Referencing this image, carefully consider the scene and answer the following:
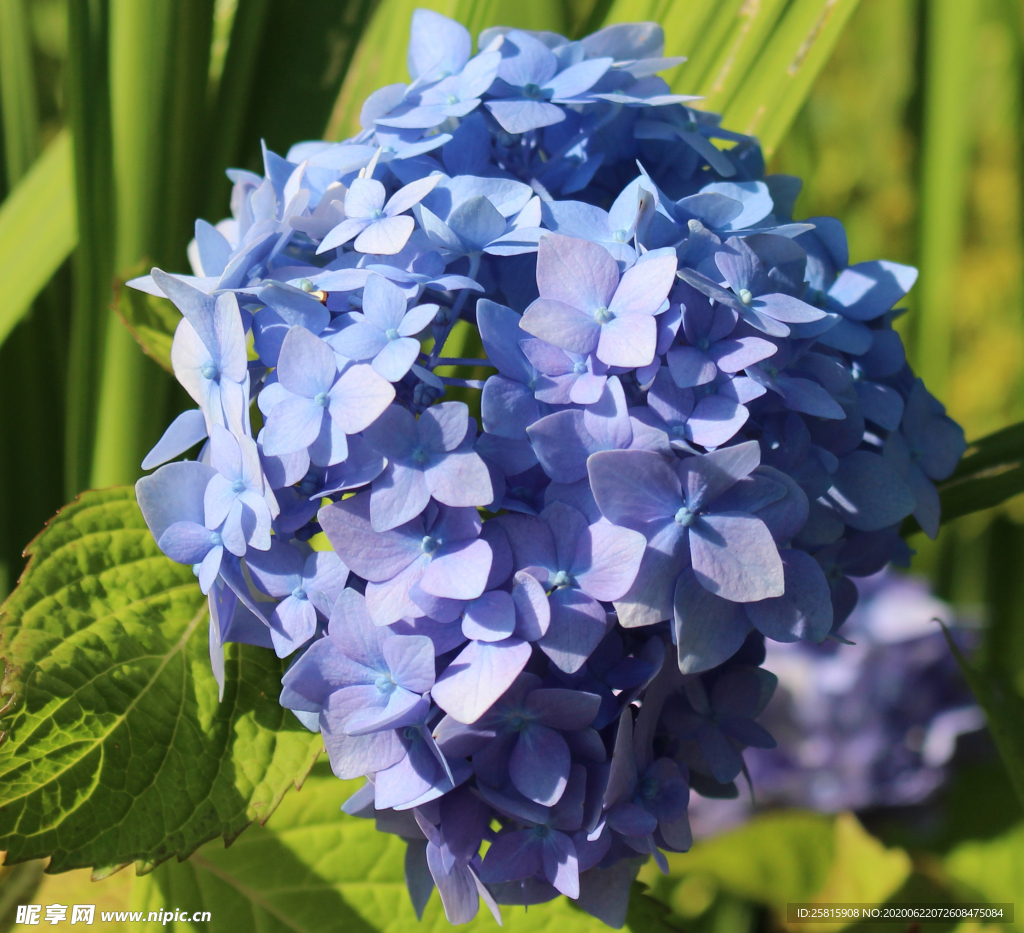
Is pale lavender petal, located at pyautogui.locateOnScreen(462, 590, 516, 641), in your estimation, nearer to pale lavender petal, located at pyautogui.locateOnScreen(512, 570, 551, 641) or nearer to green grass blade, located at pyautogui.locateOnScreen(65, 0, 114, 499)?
pale lavender petal, located at pyautogui.locateOnScreen(512, 570, 551, 641)

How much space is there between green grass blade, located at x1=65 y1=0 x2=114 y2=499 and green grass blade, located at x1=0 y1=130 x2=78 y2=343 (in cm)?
5

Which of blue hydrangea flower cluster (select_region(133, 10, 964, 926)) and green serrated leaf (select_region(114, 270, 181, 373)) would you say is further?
green serrated leaf (select_region(114, 270, 181, 373))

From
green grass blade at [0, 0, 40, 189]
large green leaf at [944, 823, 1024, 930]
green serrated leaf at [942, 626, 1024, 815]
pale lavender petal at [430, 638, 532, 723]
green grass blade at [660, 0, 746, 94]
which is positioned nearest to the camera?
pale lavender petal at [430, 638, 532, 723]

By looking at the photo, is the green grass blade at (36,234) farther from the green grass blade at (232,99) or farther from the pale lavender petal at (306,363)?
the pale lavender petal at (306,363)

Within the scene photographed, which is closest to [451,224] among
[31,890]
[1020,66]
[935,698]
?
[31,890]

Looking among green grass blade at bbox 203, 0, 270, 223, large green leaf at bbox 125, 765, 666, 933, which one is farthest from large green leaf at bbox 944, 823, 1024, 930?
green grass blade at bbox 203, 0, 270, 223

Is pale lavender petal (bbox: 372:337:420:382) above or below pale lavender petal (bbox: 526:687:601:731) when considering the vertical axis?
above

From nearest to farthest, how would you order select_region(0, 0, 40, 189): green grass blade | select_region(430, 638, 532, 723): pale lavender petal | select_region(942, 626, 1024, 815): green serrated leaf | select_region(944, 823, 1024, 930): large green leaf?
select_region(430, 638, 532, 723): pale lavender petal < select_region(942, 626, 1024, 815): green serrated leaf < select_region(0, 0, 40, 189): green grass blade < select_region(944, 823, 1024, 930): large green leaf

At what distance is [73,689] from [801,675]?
0.90 m

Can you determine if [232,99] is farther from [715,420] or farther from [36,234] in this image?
[715,420]

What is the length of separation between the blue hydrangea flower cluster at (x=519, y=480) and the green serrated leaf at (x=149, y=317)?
17cm

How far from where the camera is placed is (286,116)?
786 millimetres

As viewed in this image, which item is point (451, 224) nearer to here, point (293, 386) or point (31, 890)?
point (293, 386)

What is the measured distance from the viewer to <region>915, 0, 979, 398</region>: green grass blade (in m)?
0.96
